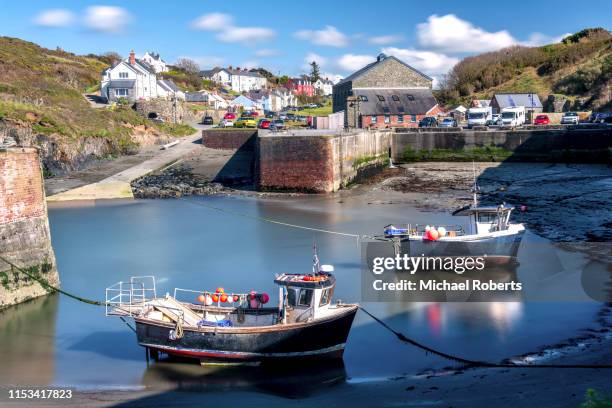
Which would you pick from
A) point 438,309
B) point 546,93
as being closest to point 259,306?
point 438,309

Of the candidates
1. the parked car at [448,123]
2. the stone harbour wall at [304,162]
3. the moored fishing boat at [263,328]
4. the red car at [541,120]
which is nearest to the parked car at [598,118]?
the red car at [541,120]

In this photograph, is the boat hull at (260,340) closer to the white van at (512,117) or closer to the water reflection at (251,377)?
the water reflection at (251,377)

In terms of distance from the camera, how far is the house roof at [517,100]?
61.8m

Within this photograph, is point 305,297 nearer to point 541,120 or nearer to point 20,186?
point 20,186

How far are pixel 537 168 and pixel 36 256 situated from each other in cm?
3235

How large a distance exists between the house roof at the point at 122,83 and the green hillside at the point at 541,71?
3418 cm

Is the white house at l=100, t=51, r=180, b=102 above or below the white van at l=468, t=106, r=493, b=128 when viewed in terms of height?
above

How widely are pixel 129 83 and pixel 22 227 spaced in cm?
5076

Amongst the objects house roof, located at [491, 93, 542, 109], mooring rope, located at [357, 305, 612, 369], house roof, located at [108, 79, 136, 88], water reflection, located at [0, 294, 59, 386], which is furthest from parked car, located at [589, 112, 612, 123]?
water reflection, located at [0, 294, 59, 386]

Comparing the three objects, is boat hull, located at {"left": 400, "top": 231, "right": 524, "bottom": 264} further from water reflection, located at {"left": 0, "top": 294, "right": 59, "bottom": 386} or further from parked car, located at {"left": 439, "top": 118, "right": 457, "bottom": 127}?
parked car, located at {"left": 439, "top": 118, "right": 457, "bottom": 127}

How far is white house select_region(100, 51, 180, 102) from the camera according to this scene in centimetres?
6556

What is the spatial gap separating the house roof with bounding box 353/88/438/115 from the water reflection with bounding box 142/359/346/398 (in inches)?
1666

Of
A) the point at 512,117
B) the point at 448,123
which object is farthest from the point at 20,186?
the point at 512,117

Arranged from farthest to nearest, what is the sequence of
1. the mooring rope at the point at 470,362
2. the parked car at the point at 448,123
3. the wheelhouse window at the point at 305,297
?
the parked car at the point at 448,123
the wheelhouse window at the point at 305,297
the mooring rope at the point at 470,362
